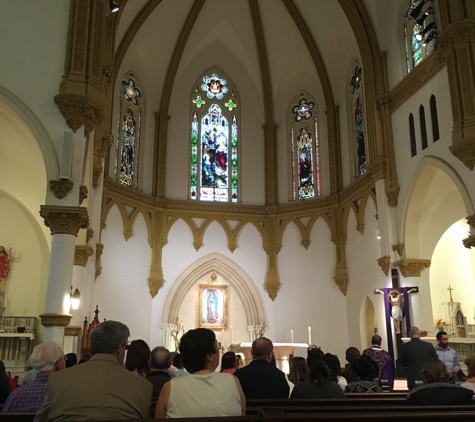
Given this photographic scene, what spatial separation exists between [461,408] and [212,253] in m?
16.8

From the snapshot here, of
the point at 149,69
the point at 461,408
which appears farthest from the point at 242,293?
the point at 461,408

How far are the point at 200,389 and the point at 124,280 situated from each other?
15669mm

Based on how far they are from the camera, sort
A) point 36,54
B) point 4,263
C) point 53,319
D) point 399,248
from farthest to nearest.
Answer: point 4,263
point 399,248
point 36,54
point 53,319

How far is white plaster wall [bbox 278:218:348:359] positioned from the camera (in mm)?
19031

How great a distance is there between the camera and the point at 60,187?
995 centimetres

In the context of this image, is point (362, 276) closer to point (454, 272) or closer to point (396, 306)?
point (396, 306)

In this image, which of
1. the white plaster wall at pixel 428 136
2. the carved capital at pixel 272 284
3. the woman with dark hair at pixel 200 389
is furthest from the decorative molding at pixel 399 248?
the woman with dark hair at pixel 200 389

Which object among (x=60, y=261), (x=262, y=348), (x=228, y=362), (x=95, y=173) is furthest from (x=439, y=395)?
(x=95, y=173)

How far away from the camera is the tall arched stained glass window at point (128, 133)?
1938 cm

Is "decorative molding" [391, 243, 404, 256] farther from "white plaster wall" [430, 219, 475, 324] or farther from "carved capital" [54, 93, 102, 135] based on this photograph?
"carved capital" [54, 93, 102, 135]

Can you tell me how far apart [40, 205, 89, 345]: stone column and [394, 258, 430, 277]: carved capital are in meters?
9.16

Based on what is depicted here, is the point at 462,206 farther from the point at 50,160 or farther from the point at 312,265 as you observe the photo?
the point at 50,160

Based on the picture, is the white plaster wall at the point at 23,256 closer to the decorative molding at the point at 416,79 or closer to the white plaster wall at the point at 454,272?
the decorative molding at the point at 416,79

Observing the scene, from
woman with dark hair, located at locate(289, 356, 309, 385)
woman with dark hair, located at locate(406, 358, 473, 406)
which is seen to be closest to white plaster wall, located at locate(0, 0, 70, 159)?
woman with dark hair, located at locate(289, 356, 309, 385)
